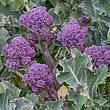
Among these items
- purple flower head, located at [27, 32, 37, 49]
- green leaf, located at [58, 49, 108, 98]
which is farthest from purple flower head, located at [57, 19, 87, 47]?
purple flower head, located at [27, 32, 37, 49]

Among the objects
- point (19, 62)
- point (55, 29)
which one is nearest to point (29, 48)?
point (19, 62)

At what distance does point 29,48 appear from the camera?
1.50m

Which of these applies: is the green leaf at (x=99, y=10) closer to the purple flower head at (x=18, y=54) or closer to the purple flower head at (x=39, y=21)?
the purple flower head at (x=39, y=21)

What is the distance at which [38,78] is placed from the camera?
4.60 feet

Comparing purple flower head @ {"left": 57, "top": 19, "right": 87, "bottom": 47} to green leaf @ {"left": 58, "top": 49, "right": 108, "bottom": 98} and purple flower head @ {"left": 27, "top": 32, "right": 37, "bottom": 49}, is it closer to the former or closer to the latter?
green leaf @ {"left": 58, "top": 49, "right": 108, "bottom": 98}

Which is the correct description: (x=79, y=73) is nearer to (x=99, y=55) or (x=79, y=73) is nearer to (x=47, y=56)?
(x=99, y=55)

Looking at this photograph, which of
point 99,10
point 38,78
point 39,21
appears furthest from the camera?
point 99,10

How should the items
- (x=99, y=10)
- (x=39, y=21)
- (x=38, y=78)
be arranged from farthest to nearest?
(x=99, y=10) < (x=39, y=21) < (x=38, y=78)

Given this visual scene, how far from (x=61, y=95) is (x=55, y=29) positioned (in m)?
0.44

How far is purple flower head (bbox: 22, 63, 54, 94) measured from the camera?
4.60 feet

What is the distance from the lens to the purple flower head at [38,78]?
1402mm

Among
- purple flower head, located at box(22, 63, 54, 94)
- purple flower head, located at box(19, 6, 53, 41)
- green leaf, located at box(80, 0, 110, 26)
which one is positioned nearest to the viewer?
purple flower head, located at box(22, 63, 54, 94)

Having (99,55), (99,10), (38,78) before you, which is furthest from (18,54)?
(99,10)

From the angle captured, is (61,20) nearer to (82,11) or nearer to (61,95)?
(82,11)
